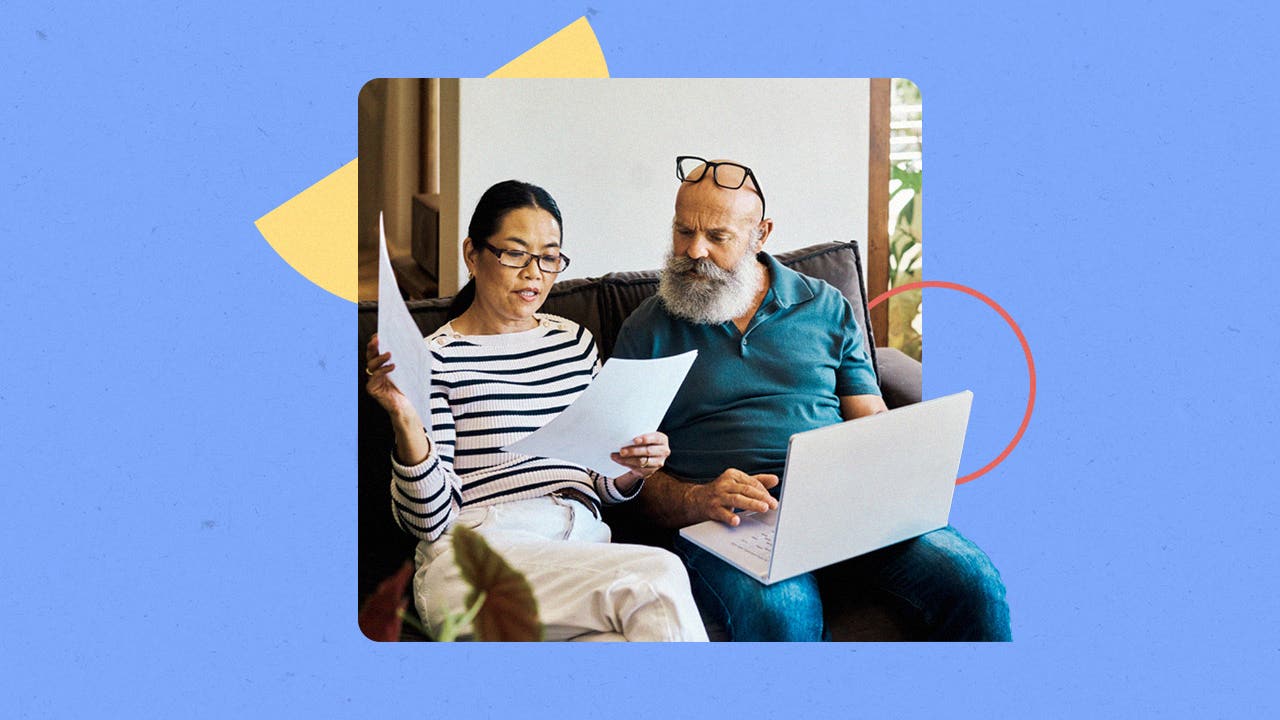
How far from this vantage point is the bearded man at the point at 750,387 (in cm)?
340

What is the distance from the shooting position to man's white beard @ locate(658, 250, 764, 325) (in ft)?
11.6

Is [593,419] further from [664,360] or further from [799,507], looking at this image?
[799,507]

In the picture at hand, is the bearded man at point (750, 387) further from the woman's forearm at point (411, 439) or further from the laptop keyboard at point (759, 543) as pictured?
the woman's forearm at point (411, 439)

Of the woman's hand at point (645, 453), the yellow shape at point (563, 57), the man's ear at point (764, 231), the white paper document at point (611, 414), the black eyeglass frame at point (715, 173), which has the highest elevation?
the yellow shape at point (563, 57)

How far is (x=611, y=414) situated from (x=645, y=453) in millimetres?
170

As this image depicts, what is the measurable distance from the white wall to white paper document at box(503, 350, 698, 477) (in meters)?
0.37

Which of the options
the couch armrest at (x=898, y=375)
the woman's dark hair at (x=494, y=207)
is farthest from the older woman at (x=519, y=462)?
the couch armrest at (x=898, y=375)

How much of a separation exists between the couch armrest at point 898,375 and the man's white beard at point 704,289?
391mm

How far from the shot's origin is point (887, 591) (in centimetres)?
345

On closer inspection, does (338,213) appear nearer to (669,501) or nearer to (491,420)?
(491,420)

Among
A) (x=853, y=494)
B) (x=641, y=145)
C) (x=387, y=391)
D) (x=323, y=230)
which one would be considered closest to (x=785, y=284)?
(x=641, y=145)

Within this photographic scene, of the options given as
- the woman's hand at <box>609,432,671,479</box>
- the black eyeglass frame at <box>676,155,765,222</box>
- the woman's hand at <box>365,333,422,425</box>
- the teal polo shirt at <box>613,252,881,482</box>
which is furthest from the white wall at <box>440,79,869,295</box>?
the woman's hand at <box>609,432,671,479</box>

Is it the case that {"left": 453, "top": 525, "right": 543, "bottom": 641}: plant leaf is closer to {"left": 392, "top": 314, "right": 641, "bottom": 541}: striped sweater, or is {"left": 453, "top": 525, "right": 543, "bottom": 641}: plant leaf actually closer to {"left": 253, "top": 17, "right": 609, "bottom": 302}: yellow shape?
{"left": 392, "top": 314, "right": 641, "bottom": 541}: striped sweater

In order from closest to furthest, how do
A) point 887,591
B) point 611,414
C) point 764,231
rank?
1. point 611,414
2. point 887,591
3. point 764,231
